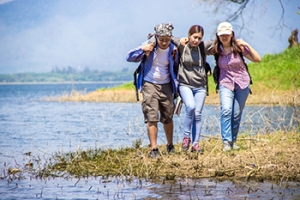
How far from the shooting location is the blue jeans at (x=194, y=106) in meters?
9.60

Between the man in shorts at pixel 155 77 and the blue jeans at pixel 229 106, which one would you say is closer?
the man in shorts at pixel 155 77

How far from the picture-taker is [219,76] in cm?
995

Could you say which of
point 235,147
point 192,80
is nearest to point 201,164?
point 235,147

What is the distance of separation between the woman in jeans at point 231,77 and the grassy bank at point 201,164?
0.47m

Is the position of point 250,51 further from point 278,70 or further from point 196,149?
point 278,70

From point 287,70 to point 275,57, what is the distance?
17.5 ft

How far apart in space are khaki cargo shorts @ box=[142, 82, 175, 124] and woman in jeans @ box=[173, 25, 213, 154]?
9.0 inches

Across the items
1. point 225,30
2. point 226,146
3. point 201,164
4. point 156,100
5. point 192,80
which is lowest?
point 201,164

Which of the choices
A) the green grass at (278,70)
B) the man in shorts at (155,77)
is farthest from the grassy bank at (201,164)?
the green grass at (278,70)

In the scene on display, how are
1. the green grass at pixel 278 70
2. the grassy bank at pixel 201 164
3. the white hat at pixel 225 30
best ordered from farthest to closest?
the green grass at pixel 278 70
the white hat at pixel 225 30
the grassy bank at pixel 201 164

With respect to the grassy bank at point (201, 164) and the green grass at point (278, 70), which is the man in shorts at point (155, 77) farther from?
the green grass at point (278, 70)

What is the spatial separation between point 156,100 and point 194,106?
60cm

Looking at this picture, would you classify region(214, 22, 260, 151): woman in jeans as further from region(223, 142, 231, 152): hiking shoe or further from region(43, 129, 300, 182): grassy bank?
region(43, 129, 300, 182): grassy bank

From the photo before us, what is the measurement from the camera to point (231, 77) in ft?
32.0
